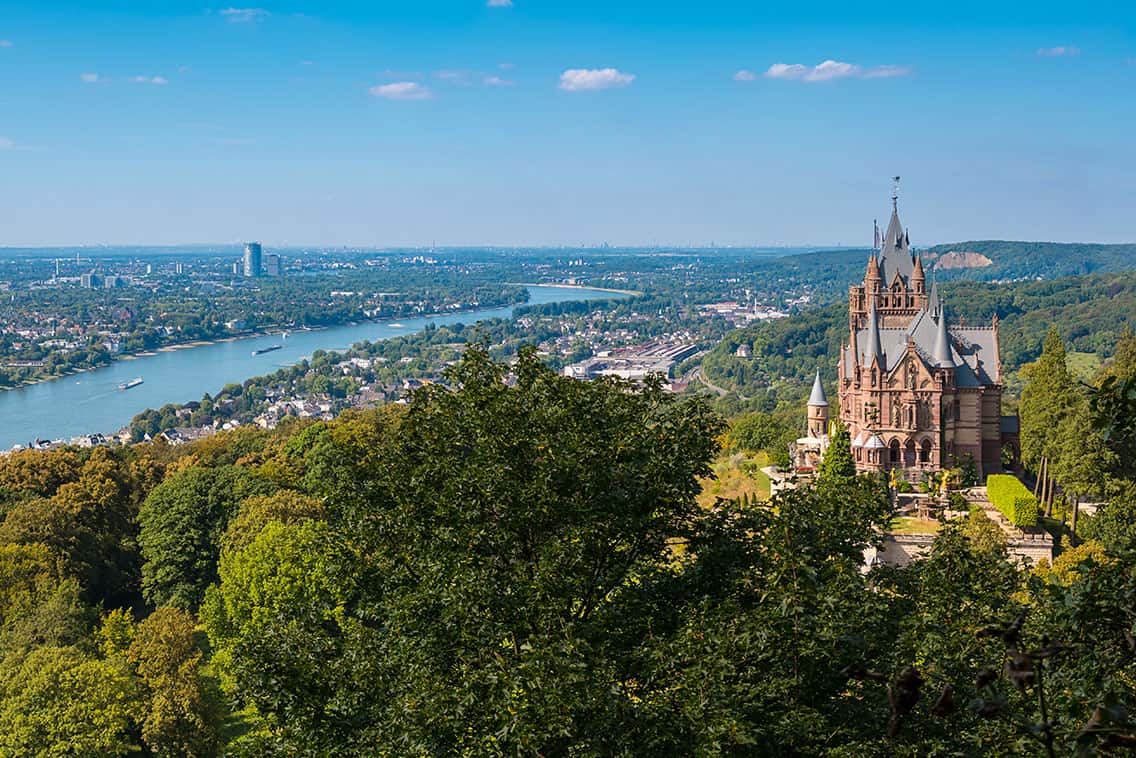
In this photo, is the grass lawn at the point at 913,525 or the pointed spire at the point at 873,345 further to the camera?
the pointed spire at the point at 873,345

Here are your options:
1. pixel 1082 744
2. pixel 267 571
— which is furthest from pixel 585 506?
pixel 267 571

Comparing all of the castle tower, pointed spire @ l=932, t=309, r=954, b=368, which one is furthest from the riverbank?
pointed spire @ l=932, t=309, r=954, b=368

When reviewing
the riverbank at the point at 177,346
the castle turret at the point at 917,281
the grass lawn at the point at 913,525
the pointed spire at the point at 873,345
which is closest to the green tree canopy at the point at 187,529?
the grass lawn at the point at 913,525

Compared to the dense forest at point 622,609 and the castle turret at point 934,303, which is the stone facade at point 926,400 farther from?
the dense forest at point 622,609

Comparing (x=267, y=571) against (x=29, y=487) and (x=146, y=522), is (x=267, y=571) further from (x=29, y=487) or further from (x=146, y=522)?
(x=29, y=487)

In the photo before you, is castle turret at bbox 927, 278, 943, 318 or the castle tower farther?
the castle tower

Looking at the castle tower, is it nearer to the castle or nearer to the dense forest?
the castle

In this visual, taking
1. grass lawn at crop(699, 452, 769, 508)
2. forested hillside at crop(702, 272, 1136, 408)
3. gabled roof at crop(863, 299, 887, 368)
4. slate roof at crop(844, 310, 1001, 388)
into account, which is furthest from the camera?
forested hillside at crop(702, 272, 1136, 408)
